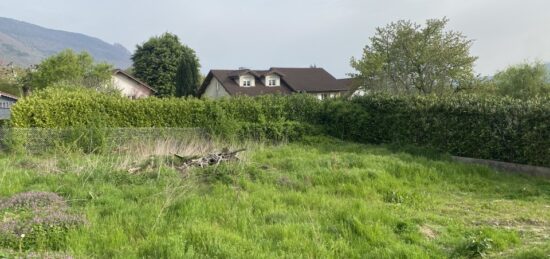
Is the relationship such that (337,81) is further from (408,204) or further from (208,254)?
(208,254)

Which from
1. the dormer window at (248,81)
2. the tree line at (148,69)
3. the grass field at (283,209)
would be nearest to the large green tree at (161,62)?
the tree line at (148,69)

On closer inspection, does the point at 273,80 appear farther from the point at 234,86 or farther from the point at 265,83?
the point at 234,86

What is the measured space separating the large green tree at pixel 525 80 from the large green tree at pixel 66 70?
3355 centimetres

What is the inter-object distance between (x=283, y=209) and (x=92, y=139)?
352 inches

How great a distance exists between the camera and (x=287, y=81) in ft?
158

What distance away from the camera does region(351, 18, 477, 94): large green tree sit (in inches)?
1117

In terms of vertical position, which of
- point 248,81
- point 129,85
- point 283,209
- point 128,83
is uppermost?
point 248,81

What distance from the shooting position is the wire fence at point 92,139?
43.3 feet

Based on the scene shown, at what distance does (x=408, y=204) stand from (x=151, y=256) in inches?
191

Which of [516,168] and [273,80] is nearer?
[516,168]

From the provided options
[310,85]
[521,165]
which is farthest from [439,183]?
[310,85]

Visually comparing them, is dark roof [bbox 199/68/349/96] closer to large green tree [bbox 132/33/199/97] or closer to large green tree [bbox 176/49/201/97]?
large green tree [bbox 176/49/201/97]

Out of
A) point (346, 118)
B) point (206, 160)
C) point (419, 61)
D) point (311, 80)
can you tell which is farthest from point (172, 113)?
point (311, 80)

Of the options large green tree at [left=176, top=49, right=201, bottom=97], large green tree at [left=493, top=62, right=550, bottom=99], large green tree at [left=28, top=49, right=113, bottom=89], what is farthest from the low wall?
large green tree at [left=176, top=49, right=201, bottom=97]
